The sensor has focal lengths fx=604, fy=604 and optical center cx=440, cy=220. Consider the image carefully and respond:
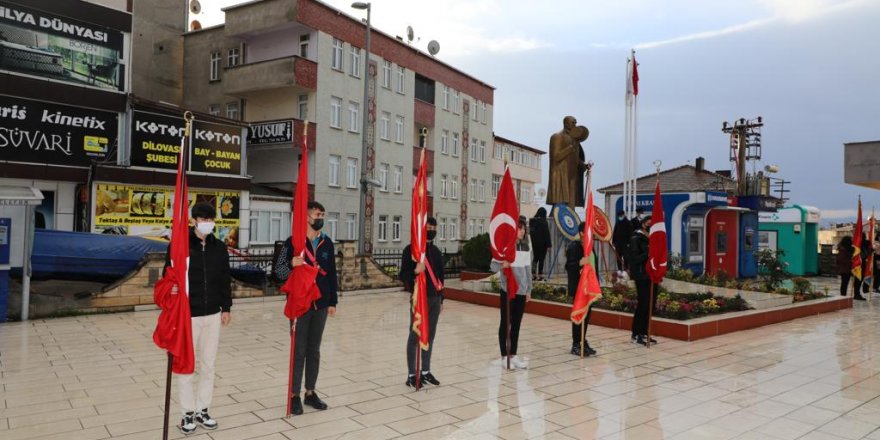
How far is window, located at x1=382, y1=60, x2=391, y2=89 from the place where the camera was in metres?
33.1

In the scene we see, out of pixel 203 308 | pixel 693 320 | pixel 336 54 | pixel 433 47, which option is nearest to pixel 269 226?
pixel 336 54

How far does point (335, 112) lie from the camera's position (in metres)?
29.9

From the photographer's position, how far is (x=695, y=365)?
8.60m

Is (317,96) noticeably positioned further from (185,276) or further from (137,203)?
(185,276)

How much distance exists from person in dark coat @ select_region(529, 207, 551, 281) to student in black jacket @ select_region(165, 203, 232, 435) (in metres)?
12.2

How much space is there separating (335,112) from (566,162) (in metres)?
16.4

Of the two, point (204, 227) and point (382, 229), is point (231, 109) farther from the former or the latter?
point (204, 227)

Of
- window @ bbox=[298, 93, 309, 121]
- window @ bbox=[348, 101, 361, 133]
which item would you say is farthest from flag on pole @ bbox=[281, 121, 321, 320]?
window @ bbox=[348, 101, 361, 133]

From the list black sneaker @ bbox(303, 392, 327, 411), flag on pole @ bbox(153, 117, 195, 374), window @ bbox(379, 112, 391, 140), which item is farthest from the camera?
window @ bbox(379, 112, 391, 140)

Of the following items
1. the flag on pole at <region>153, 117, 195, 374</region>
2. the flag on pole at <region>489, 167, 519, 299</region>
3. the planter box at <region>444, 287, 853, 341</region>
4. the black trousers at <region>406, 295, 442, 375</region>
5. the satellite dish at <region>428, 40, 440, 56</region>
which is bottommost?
the planter box at <region>444, 287, 853, 341</region>

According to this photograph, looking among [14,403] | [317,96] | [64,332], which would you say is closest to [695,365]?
[14,403]

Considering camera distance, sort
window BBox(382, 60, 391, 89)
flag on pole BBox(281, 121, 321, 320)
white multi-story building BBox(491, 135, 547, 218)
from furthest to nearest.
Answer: white multi-story building BBox(491, 135, 547, 218) < window BBox(382, 60, 391, 89) < flag on pole BBox(281, 121, 321, 320)

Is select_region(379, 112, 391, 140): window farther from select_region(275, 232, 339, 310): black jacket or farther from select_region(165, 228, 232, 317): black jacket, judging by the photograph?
select_region(165, 228, 232, 317): black jacket

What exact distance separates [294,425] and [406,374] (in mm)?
2345
